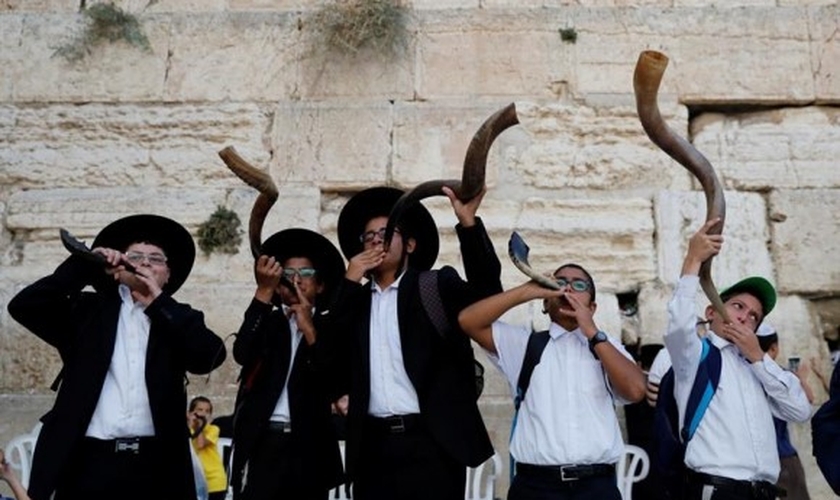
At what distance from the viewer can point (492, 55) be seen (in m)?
6.62

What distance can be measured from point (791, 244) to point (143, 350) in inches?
161

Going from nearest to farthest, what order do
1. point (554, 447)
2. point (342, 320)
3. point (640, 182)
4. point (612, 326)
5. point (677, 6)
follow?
1. point (554, 447)
2. point (342, 320)
3. point (612, 326)
4. point (640, 182)
5. point (677, 6)

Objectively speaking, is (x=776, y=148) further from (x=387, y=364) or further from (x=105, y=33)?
(x=105, y=33)

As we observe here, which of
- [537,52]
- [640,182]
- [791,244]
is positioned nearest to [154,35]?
[537,52]

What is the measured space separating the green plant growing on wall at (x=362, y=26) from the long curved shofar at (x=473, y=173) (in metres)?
2.90

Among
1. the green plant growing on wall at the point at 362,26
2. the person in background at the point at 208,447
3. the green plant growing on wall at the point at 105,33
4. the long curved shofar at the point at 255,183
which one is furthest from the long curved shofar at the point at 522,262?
the green plant growing on wall at the point at 105,33

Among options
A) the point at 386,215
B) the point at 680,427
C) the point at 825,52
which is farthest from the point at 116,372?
the point at 825,52

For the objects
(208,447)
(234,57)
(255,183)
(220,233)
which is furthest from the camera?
(234,57)

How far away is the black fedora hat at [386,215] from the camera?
13.8ft

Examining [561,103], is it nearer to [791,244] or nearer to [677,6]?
[677,6]

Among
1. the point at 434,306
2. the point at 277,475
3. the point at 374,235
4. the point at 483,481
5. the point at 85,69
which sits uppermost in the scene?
the point at 85,69

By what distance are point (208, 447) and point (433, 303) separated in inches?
85.1

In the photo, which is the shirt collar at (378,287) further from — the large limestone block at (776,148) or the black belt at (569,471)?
the large limestone block at (776,148)

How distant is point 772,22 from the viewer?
6.59m
